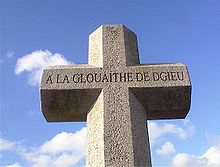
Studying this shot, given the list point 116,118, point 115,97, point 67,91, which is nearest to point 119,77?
point 115,97

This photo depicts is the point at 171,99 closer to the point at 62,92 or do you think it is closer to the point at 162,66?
the point at 162,66

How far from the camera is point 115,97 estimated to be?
4223 mm

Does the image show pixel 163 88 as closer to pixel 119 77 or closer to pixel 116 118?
pixel 119 77

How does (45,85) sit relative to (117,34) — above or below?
below

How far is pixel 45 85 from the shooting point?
420cm

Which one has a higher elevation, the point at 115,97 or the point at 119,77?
the point at 119,77

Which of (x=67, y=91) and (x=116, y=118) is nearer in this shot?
(x=116, y=118)

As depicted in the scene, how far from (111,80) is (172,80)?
2.46 feet

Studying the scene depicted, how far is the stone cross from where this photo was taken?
401cm

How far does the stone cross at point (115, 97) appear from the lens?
4008 millimetres

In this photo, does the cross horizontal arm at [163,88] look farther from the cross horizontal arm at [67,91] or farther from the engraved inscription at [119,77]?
the cross horizontal arm at [67,91]

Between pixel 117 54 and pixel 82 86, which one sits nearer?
pixel 82 86

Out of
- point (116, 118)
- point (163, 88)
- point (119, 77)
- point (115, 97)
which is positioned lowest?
point (116, 118)

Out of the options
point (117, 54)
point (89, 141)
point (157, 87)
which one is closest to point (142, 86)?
point (157, 87)
